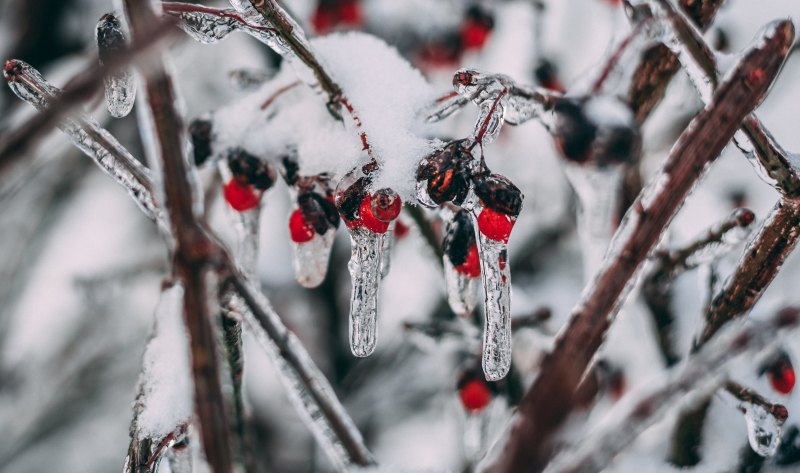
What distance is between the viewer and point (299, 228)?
1.27m

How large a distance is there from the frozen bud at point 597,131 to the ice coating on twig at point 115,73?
0.69 metres

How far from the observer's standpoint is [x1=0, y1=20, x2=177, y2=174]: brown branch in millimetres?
601

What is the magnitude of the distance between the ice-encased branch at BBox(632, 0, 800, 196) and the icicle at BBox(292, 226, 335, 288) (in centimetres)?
68

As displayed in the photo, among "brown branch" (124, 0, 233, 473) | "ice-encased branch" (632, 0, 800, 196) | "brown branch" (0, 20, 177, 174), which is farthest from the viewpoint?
"ice-encased branch" (632, 0, 800, 196)

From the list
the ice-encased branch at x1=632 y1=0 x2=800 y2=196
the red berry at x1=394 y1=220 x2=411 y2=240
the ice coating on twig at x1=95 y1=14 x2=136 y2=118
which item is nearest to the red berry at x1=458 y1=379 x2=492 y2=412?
the red berry at x1=394 y1=220 x2=411 y2=240

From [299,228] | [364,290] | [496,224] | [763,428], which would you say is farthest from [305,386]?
[763,428]

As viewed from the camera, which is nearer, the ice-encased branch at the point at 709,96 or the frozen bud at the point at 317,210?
the ice-encased branch at the point at 709,96

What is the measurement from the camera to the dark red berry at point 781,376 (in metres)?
1.45

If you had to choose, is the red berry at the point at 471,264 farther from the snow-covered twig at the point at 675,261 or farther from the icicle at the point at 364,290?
the snow-covered twig at the point at 675,261

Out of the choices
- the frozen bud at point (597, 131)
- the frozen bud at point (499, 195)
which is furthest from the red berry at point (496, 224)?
the frozen bud at point (597, 131)

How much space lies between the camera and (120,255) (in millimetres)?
5504

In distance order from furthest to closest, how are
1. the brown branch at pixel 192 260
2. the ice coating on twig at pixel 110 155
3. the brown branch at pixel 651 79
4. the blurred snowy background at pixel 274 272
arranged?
1. the blurred snowy background at pixel 274 272
2. the brown branch at pixel 651 79
3. the ice coating on twig at pixel 110 155
4. the brown branch at pixel 192 260

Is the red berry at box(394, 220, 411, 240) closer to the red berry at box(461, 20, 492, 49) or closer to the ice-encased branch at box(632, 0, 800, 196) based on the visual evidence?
the red berry at box(461, 20, 492, 49)

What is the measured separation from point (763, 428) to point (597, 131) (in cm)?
81
